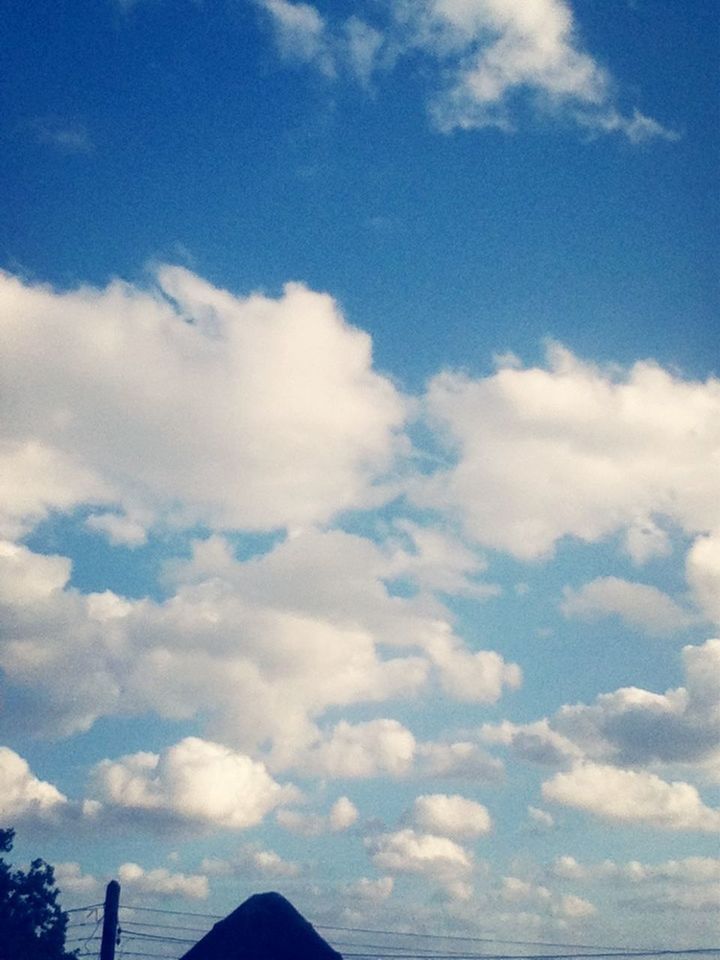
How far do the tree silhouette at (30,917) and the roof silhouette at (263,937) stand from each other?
742 inches

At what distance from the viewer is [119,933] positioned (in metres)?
29.8

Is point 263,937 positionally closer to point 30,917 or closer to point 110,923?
point 110,923

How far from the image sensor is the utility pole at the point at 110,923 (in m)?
29.2

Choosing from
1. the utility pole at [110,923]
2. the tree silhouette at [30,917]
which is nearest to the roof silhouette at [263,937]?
the utility pole at [110,923]

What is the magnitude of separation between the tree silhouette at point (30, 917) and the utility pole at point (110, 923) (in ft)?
39.4

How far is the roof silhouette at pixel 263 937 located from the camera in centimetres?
2375

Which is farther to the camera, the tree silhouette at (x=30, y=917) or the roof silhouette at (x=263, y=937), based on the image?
the tree silhouette at (x=30, y=917)

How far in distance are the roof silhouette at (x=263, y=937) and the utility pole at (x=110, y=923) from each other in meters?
6.25

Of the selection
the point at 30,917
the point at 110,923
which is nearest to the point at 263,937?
the point at 110,923

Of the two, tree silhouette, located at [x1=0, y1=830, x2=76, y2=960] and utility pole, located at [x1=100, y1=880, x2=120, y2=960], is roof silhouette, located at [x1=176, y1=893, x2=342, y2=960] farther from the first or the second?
tree silhouette, located at [x1=0, y1=830, x2=76, y2=960]

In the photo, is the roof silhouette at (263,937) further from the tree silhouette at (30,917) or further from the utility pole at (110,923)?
the tree silhouette at (30,917)

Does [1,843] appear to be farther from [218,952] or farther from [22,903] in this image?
[218,952]

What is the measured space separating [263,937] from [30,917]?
21926 millimetres

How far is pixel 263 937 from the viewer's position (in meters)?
24.3
